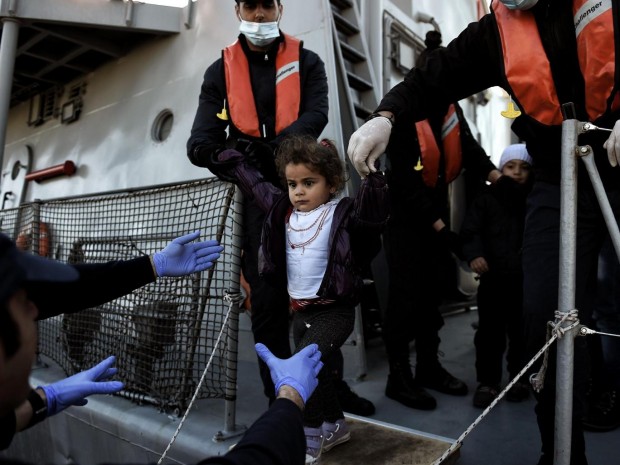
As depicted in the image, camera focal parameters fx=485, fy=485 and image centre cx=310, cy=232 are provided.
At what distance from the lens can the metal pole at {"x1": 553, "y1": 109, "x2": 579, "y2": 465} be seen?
143cm

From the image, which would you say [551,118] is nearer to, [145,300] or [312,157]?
[312,157]

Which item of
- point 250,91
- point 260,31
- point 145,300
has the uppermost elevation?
point 260,31

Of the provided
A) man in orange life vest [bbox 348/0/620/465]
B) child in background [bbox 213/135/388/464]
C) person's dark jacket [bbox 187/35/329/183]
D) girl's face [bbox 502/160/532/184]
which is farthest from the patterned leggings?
girl's face [bbox 502/160/532/184]

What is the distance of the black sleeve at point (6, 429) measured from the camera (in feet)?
3.23

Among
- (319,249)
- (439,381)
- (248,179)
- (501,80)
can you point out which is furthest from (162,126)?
(501,80)

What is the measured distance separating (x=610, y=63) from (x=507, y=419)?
1.63 metres

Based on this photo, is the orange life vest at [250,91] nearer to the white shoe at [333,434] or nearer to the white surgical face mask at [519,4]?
the white surgical face mask at [519,4]

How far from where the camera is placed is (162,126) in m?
4.98

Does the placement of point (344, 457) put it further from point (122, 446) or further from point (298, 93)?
point (298, 93)

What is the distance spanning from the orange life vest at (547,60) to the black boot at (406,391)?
1.50 m

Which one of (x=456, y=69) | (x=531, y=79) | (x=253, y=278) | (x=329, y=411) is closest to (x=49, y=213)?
(x=253, y=278)

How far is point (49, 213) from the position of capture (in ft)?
12.4

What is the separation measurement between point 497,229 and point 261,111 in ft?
5.02

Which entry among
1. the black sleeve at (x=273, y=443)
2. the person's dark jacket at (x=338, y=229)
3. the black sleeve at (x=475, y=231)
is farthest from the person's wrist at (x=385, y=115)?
the black sleeve at (x=475, y=231)
